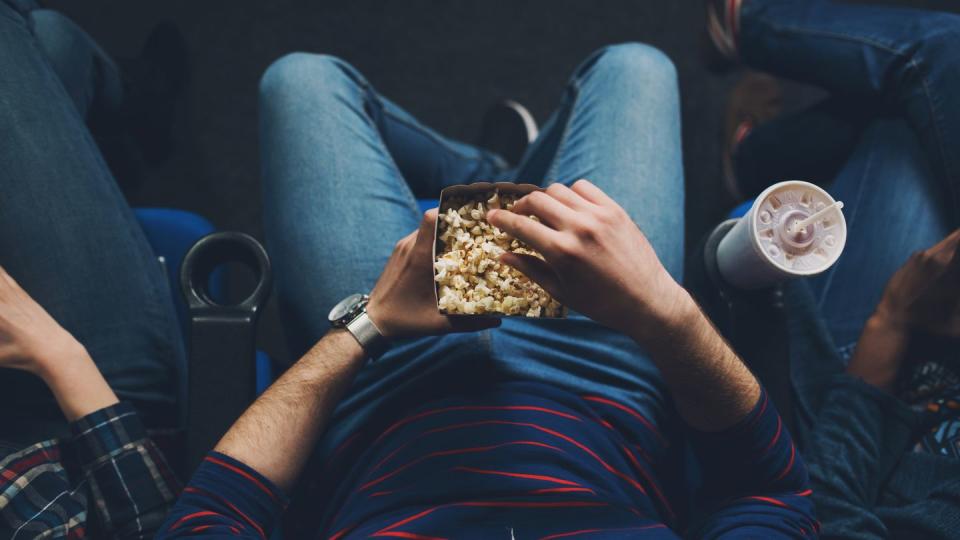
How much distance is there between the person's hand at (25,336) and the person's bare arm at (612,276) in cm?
64

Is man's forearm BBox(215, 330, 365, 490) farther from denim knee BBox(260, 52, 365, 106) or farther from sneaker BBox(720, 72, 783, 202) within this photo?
sneaker BBox(720, 72, 783, 202)

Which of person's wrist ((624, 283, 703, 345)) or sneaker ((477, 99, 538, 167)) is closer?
person's wrist ((624, 283, 703, 345))

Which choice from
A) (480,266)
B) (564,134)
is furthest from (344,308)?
(564,134)

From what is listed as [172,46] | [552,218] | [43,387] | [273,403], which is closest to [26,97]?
[43,387]

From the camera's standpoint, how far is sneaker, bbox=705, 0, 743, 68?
1307 millimetres

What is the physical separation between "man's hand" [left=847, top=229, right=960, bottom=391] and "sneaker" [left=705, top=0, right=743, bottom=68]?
0.57 meters

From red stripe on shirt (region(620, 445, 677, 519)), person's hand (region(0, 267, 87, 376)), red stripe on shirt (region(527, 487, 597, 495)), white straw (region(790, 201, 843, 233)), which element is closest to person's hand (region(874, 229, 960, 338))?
white straw (region(790, 201, 843, 233))

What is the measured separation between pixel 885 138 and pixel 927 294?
0.31m

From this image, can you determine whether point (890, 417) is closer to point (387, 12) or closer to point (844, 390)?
point (844, 390)

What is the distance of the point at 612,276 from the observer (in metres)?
0.66

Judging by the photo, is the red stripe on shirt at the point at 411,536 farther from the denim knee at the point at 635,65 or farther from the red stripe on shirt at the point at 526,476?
the denim knee at the point at 635,65

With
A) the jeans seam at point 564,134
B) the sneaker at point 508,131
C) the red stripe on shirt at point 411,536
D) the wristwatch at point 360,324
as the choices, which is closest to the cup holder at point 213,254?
the wristwatch at point 360,324

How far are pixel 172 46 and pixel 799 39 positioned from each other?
1.36 meters

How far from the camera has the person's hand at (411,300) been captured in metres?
0.85
